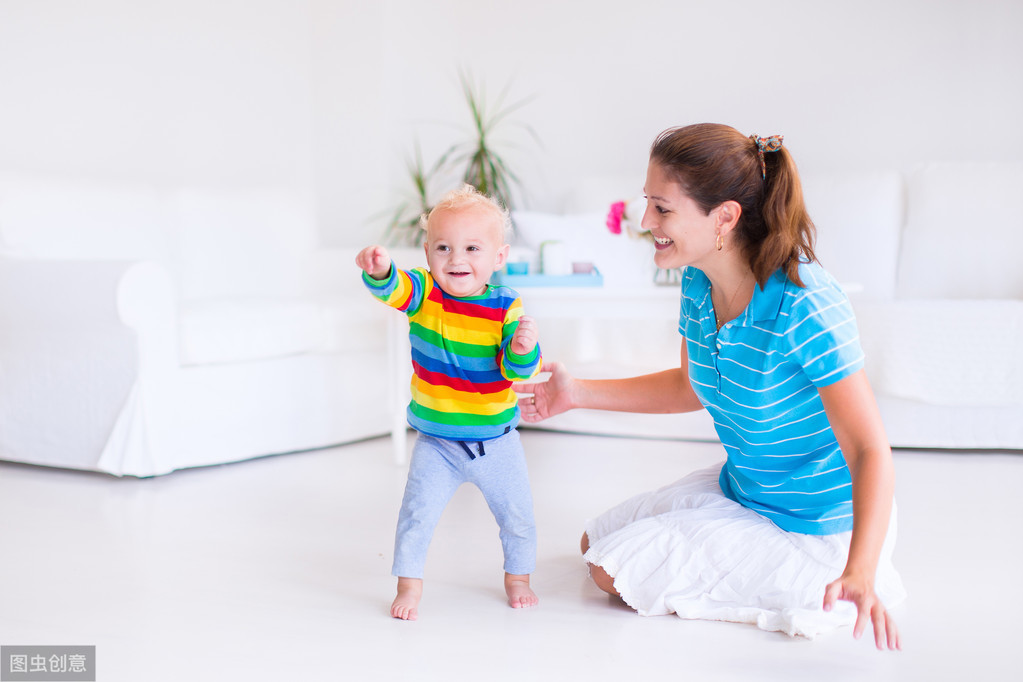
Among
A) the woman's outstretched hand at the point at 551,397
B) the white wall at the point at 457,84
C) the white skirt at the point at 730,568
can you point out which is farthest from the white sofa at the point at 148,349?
the white skirt at the point at 730,568

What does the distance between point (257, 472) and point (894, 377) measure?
1.97 m

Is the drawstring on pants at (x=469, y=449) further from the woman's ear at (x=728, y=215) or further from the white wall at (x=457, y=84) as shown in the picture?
the white wall at (x=457, y=84)

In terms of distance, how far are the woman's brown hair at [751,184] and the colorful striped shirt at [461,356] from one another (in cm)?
37

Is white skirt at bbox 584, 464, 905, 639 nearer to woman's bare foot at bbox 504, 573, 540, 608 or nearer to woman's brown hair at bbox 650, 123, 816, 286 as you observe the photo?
woman's bare foot at bbox 504, 573, 540, 608

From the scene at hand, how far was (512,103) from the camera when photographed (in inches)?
171

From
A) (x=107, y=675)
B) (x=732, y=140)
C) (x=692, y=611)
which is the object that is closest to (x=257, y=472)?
(x=107, y=675)

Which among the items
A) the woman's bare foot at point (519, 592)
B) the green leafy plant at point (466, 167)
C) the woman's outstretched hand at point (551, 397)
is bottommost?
the woman's bare foot at point (519, 592)

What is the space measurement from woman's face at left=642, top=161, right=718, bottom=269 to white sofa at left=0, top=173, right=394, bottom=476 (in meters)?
1.48

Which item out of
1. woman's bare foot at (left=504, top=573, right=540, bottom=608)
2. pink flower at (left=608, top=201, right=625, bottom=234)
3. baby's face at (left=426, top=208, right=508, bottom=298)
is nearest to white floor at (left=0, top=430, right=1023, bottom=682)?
woman's bare foot at (left=504, top=573, right=540, bottom=608)

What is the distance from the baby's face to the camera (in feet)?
4.94

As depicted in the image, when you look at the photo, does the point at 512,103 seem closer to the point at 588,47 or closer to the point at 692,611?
the point at 588,47

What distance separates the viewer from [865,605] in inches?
43.7

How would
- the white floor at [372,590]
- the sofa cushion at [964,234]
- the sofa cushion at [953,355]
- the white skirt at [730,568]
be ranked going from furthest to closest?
1. the sofa cushion at [964,234]
2. the sofa cushion at [953,355]
3. the white skirt at [730,568]
4. the white floor at [372,590]

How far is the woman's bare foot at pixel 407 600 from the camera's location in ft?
4.95
